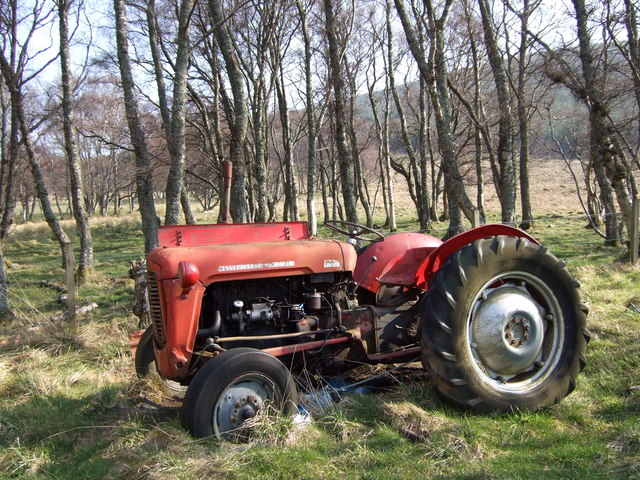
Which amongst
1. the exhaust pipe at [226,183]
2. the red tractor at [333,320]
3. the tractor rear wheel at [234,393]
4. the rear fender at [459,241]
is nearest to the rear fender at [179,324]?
the red tractor at [333,320]

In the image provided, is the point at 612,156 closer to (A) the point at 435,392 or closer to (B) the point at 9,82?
(A) the point at 435,392

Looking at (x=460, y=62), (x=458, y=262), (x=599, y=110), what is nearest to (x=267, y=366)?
(x=458, y=262)

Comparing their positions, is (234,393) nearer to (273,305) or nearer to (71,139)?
(273,305)

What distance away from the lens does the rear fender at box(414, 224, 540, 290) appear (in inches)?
159

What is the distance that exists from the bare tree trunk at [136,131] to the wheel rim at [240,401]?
6642 millimetres

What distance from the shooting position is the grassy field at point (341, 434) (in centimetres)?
281

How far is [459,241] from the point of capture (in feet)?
13.3

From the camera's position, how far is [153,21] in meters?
14.8

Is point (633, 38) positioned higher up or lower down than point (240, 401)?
higher up

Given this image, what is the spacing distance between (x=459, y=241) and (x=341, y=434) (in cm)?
179

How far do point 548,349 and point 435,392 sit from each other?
0.95m

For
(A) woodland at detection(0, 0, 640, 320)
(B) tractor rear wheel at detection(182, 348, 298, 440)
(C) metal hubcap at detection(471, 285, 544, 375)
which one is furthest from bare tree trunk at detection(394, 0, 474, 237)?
(B) tractor rear wheel at detection(182, 348, 298, 440)

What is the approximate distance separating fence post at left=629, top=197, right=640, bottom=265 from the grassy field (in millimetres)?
4182

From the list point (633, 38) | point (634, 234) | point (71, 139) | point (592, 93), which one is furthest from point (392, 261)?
point (71, 139)
